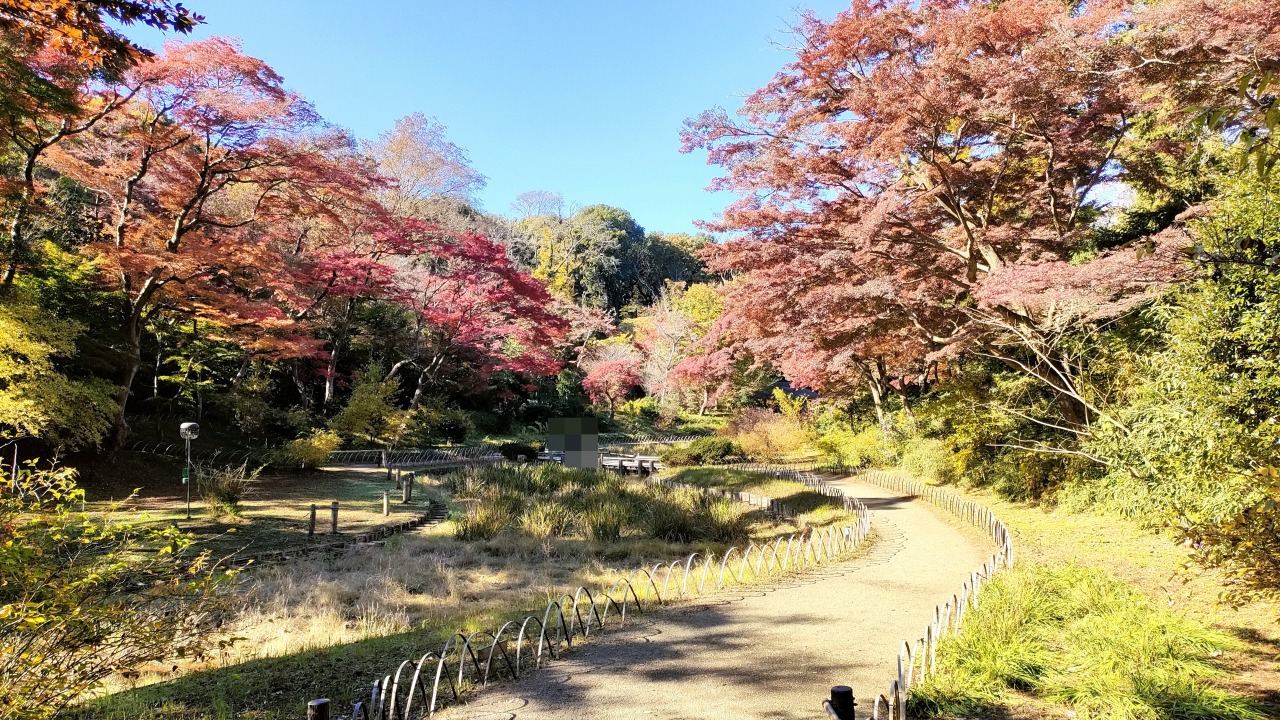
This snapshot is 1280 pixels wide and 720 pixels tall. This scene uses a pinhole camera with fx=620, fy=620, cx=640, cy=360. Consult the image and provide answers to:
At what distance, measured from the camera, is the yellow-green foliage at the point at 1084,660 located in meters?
3.57

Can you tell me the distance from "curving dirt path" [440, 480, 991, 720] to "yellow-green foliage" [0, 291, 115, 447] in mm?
10920

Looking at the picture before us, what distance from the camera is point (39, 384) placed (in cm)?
1065

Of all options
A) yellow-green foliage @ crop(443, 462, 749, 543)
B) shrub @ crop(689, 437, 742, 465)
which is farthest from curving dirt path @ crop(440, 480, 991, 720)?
shrub @ crop(689, 437, 742, 465)

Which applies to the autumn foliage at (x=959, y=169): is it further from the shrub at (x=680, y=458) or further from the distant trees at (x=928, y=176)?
the shrub at (x=680, y=458)

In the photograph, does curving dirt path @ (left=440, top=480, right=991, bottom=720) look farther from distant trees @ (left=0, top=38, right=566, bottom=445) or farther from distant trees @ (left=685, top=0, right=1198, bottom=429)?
distant trees @ (left=0, top=38, right=566, bottom=445)

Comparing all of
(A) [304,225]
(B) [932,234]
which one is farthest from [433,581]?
(A) [304,225]

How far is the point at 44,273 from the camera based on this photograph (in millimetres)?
15531

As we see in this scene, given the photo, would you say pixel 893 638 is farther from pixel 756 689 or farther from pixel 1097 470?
pixel 1097 470

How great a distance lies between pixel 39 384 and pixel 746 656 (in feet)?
41.5

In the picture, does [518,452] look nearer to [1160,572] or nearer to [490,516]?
[490,516]

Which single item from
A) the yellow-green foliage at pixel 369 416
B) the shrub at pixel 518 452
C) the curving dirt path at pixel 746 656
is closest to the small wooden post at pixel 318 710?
the curving dirt path at pixel 746 656

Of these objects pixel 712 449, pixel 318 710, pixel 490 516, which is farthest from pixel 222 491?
pixel 712 449

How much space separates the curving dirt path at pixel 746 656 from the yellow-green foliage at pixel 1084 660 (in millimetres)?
583

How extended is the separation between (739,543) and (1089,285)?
6.99 metres
